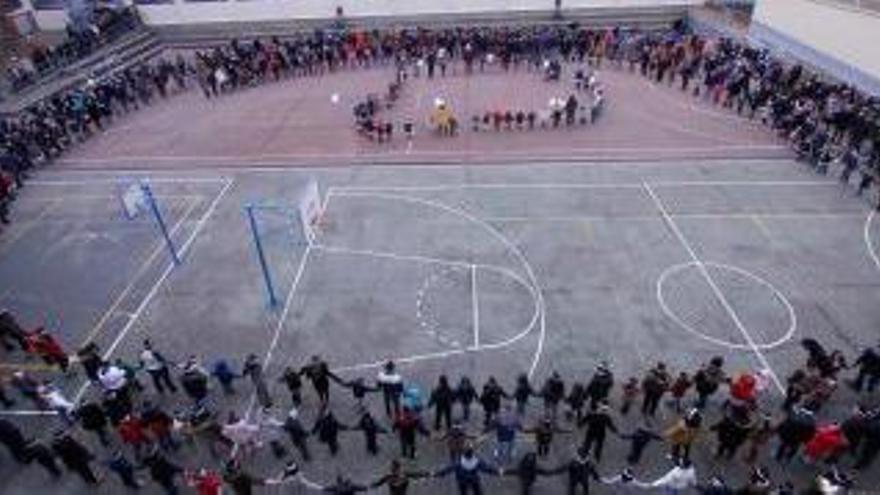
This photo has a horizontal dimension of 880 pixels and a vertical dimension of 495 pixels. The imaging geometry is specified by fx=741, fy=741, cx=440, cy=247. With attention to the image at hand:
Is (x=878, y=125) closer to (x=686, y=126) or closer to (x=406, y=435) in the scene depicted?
(x=686, y=126)

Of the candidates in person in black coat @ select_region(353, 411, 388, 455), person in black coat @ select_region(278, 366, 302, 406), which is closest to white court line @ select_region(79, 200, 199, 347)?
person in black coat @ select_region(278, 366, 302, 406)

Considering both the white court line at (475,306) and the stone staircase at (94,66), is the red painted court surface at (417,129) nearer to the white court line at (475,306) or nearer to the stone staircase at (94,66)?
the stone staircase at (94,66)

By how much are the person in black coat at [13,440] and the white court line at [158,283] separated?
227 centimetres

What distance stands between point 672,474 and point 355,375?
7.99 m

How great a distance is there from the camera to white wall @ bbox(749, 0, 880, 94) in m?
33.3

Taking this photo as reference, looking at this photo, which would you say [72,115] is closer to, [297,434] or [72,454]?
[72,454]

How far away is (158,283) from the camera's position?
2273 cm

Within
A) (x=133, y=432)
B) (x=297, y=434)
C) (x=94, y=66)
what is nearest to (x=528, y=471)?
(x=297, y=434)

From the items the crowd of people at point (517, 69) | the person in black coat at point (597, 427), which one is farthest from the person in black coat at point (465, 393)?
the crowd of people at point (517, 69)

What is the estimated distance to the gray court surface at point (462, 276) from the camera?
18.5 m

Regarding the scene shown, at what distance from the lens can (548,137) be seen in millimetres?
32469

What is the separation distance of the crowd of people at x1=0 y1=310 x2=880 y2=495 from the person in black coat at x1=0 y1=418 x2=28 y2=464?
0.10 feet

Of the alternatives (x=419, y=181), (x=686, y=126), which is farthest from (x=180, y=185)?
(x=686, y=126)

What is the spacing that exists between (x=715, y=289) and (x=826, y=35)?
72.9ft
